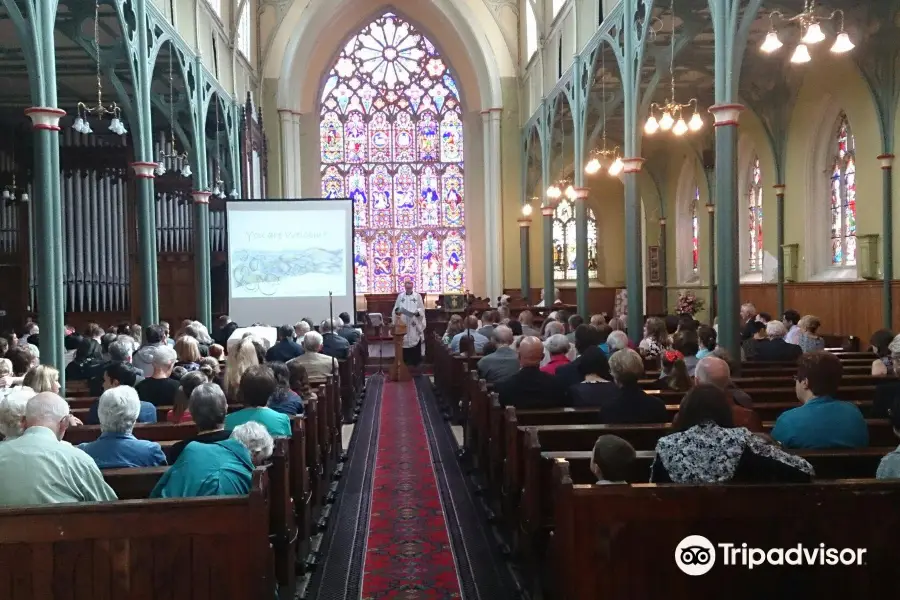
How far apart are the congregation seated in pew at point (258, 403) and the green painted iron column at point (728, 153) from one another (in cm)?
559

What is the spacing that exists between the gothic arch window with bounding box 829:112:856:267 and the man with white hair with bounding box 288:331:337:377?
33.3 feet

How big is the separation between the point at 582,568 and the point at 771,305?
14.9 meters

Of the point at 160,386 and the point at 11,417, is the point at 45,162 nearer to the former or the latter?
the point at 160,386

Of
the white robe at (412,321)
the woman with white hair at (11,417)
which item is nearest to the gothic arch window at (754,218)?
the white robe at (412,321)

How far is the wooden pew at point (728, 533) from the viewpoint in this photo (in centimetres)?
293

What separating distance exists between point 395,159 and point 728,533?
70.8 ft

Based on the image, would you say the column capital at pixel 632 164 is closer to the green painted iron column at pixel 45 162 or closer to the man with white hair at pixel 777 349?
the man with white hair at pixel 777 349

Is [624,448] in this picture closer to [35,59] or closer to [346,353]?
[35,59]

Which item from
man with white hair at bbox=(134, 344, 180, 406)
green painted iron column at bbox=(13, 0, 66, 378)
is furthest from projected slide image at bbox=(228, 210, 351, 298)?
man with white hair at bbox=(134, 344, 180, 406)

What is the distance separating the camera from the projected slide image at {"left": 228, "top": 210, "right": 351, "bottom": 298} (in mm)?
14547

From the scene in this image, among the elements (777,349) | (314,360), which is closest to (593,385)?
(314,360)

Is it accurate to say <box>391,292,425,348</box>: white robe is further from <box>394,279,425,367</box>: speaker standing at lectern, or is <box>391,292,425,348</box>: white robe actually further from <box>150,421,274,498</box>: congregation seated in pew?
<box>150,421,274,498</box>: congregation seated in pew

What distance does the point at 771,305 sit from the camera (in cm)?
1647

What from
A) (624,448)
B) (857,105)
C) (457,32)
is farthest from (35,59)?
(457,32)
